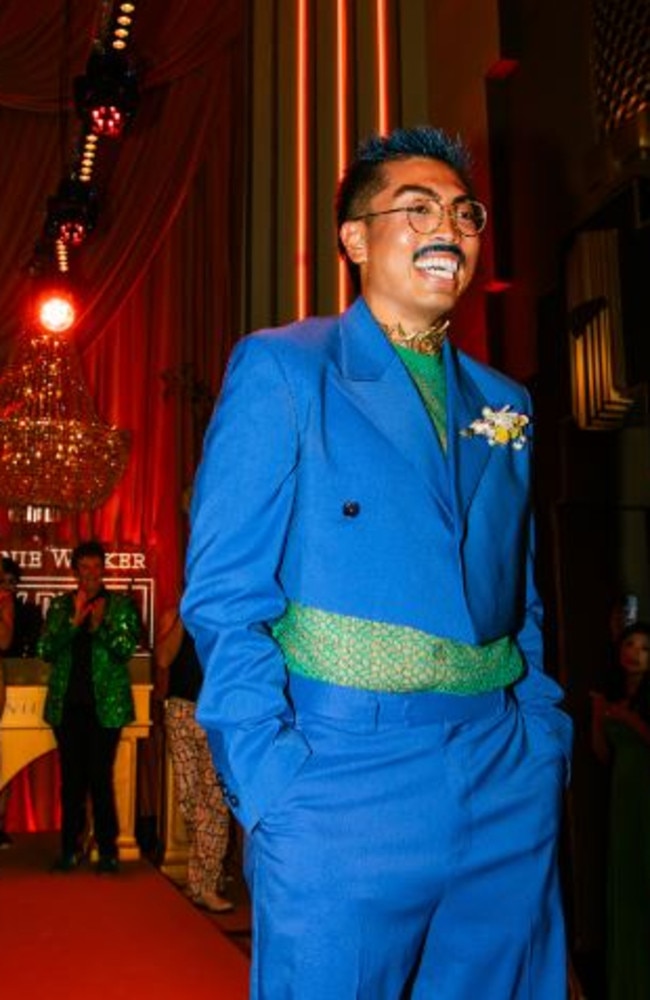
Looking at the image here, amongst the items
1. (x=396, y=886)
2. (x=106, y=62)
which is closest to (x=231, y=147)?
(x=106, y=62)

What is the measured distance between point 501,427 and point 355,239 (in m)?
0.33

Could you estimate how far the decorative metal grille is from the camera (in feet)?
11.8

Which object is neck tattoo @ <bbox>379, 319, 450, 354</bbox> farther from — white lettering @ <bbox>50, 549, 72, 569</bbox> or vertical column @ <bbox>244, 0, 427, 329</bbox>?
white lettering @ <bbox>50, 549, 72, 569</bbox>

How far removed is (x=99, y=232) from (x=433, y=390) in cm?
593

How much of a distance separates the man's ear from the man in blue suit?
12 mm

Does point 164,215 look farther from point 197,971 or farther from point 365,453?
point 365,453

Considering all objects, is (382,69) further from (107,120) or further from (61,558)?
(61,558)

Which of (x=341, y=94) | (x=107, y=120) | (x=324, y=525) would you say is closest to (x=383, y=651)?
(x=324, y=525)

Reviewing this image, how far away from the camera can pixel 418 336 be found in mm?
1500

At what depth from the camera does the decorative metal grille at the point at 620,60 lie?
142 inches

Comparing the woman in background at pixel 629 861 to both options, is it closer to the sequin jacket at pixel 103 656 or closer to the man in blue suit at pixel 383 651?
the man in blue suit at pixel 383 651

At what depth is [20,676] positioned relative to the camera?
5.36 m

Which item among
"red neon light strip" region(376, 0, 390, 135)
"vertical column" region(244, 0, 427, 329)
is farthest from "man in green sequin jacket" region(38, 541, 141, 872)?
"red neon light strip" region(376, 0, 390, 135)

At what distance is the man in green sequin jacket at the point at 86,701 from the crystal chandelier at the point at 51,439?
1.44 m
